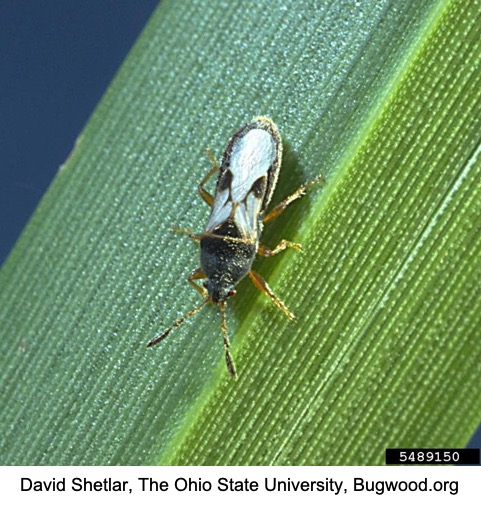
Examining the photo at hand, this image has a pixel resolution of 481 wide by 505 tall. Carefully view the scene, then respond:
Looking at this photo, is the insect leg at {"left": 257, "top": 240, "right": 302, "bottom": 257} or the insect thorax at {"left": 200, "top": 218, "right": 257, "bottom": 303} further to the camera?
the insect thorax at {"left": 200, "top": 218, "right": 257, "bottom": 303}

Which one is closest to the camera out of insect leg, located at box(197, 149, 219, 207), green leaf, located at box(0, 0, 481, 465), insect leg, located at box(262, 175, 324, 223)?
green leaf, located at box(0, 0, 481, 465)

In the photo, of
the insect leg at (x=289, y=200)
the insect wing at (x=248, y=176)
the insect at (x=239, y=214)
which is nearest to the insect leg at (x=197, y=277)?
the insect at (x=239, y=214)

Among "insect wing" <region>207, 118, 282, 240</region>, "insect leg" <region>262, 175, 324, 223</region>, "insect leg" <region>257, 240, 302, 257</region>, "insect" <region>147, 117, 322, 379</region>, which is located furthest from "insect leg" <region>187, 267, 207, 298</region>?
"insect leg" <region>262, 175, 324, 223</region>

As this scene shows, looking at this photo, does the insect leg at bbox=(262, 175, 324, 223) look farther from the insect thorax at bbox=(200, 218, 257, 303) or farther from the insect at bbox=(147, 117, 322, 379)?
the insect thorax at bbox=(200, 218, 257, 303)

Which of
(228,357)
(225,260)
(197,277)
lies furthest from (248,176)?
(228,357)

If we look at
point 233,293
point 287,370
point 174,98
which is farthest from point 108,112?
point 287,370
